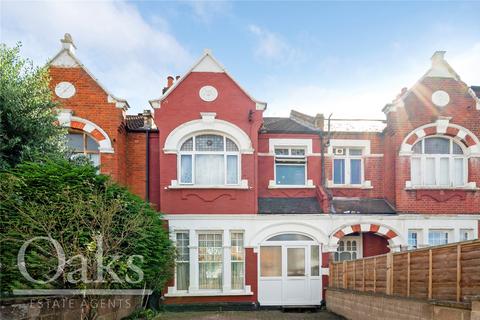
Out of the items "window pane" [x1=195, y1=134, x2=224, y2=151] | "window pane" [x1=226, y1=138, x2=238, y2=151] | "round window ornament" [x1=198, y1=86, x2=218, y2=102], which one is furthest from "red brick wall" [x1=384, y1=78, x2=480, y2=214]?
"round window ornament" [x1=198, y1=86, x2=218, y2=102]

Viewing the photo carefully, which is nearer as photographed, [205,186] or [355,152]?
[205,186]

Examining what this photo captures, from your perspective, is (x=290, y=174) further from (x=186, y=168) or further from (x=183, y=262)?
(x=183, y=262)

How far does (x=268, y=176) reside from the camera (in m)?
15.7

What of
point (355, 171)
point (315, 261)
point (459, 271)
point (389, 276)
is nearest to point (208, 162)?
point (315, 261)

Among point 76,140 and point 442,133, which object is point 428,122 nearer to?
point 442,133

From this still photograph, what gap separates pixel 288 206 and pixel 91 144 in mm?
7394

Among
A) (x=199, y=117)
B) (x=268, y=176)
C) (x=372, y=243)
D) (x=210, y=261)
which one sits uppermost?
(x=199, y=117)

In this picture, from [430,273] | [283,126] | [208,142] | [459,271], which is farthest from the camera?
[283,126]

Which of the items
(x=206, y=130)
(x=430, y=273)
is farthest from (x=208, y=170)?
(x=430, y=273)

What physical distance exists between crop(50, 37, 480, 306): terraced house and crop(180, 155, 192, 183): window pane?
0.12 feet

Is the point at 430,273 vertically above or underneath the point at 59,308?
above

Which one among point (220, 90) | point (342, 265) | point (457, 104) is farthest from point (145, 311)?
point (457, 104)

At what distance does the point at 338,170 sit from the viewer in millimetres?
16172

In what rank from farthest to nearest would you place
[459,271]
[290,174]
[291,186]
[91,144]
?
[290,174] < [291,186] < [91,144] < [459,271]
